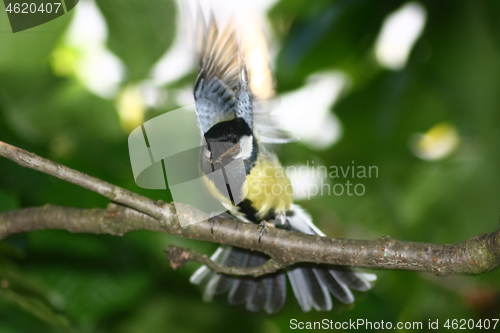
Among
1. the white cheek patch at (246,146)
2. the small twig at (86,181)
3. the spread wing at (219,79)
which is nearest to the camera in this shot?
the small twig at (86,181)

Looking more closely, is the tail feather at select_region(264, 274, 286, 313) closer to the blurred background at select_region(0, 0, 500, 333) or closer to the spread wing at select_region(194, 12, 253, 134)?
the blurred background at select_region(0, 0, 500, 333)

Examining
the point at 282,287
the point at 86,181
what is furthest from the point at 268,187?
the point at 86,181

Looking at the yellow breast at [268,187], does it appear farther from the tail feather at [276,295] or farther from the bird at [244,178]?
the tail feather at [276,295]

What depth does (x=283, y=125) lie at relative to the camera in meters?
2.32

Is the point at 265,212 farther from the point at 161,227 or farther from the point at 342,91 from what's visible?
the point at 342,91

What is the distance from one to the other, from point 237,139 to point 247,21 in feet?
1.70

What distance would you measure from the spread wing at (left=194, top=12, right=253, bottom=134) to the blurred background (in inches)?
12.8

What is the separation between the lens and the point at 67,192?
2266 mm

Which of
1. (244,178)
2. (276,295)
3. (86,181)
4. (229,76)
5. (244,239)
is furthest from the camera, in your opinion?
(276,295)

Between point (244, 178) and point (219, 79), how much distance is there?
20.2 inches

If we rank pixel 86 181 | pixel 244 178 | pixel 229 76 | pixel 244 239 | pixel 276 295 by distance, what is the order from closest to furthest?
1. pixel 86 181
2. pixel 244 239
3. pixel 229 76
4. pixel 244 178
5. pixel 276 295

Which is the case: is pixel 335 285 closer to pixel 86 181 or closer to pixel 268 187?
pixel 268 187

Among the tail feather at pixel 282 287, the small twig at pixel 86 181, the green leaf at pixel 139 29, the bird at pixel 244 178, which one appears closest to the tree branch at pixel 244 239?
the small twig at pixel 86 181

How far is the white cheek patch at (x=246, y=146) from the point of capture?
2.09 m
